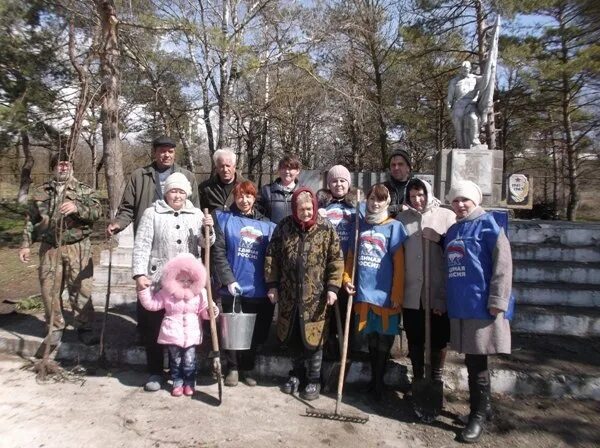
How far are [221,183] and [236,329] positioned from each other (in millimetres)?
1379

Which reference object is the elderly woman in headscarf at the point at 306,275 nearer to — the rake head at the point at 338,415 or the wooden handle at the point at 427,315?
the rake head at the point at 338,415

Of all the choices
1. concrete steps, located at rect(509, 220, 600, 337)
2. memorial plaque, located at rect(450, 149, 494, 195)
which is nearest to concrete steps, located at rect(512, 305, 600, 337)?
concrete steps, located at rect(509, 220, 600, 337)

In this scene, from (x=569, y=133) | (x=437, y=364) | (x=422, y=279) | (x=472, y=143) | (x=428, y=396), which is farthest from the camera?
(x=569, y=133)

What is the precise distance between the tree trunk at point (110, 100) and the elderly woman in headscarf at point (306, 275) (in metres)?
5.64

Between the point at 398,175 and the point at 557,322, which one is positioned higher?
the point at 398,175

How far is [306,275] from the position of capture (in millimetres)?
3463

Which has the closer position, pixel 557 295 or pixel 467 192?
pixel 467 192

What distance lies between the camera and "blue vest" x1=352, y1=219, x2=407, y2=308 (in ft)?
11.2

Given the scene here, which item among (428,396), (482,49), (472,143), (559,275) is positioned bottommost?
(428,396)

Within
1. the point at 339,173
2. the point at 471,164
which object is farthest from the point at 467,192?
the point at 471,164

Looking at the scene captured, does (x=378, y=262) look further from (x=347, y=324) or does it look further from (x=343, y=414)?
(x=343, y=414)

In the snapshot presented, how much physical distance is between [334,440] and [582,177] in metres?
23.5

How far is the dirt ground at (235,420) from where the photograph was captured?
9.77ft

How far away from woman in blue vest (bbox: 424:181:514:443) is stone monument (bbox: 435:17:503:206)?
5457 millimetres
